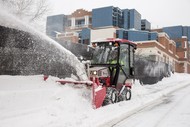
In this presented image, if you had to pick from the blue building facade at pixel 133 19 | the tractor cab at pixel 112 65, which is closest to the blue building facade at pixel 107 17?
the blue building facade at pixel 133 19

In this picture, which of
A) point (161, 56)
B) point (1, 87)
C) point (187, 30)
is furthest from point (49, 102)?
point (187, 30)

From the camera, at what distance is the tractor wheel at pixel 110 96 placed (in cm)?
983

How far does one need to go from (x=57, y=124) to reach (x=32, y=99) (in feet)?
4.94

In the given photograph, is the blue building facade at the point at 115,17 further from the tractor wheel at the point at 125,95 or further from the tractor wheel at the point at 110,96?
the tractor wheel at the point at 110,96

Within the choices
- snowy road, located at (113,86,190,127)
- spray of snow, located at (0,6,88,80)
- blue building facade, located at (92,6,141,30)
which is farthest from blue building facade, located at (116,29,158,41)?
snowy road, located at (113,86,190,127)

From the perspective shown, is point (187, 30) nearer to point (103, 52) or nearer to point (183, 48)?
point (183, 48)

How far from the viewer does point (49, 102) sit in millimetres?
7883

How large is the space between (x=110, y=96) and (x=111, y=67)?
4.32 ft

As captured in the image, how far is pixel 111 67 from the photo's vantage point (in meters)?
10.7

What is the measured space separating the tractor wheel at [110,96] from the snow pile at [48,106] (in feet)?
1.06

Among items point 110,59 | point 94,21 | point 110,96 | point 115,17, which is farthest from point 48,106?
point 94,21

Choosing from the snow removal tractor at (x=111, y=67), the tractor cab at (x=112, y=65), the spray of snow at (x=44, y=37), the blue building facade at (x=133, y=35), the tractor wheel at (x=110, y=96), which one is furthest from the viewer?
the blue building facade at (x=133, y=35)

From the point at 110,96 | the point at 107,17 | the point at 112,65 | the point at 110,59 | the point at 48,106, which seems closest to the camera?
the point at 48,106

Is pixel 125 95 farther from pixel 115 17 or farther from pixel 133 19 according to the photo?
pixel 133 19
